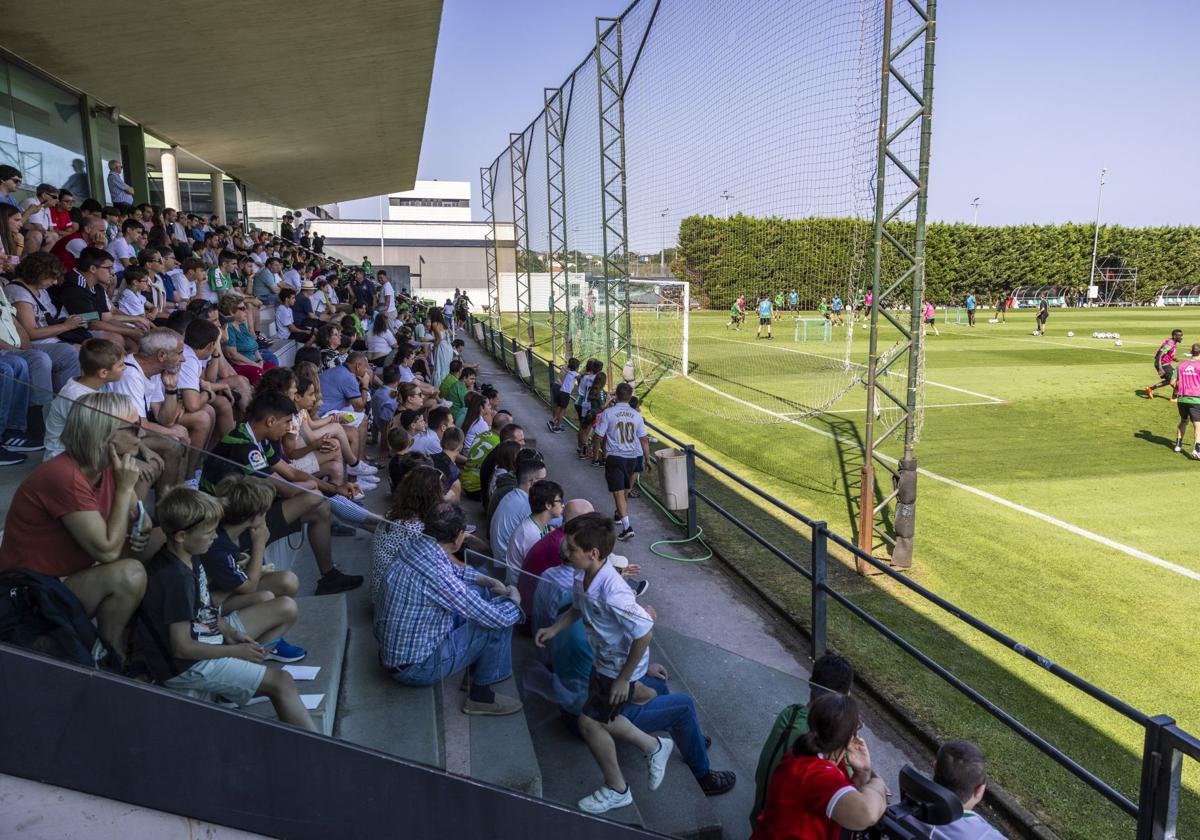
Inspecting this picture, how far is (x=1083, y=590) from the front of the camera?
769 cm

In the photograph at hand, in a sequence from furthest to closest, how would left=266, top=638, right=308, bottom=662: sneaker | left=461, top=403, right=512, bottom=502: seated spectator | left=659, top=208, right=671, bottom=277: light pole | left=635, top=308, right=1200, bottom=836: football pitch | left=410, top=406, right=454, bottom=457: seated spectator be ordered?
left=659, top=208, right=671, bottom=277: light pole
left=461, top=403, right=512, bottom=502: seated spectator
left=410, top=406, right=454, bottom=457: seated spectator
left=635, top=308, right=1200, bottom=836: football pitch
left=266, top=638, right=308, bottom=662: sneaker

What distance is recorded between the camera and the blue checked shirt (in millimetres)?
3537

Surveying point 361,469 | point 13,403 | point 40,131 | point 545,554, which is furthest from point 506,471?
point 40,131

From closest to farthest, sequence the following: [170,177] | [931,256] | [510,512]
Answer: [510,512] < [170,177] < [931,256]

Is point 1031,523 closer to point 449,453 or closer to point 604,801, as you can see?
point 449,453

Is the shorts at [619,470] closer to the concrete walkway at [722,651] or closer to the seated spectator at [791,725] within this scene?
the concrete walkway at [722,651]

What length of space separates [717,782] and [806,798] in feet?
3.74

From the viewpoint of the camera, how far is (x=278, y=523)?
3584mm

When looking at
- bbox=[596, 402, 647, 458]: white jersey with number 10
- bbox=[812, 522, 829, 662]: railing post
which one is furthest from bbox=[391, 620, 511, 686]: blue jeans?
bbox=[596, 402, 647, 458]: white jersey with number 10

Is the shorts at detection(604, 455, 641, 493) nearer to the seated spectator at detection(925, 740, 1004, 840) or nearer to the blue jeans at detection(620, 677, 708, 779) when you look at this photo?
the blue jeans at detection(620, 677, 708, 779)

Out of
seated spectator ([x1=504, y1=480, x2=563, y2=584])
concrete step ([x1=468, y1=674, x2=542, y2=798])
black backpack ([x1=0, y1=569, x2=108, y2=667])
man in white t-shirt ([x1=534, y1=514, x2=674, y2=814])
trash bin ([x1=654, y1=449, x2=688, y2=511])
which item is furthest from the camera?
trash bin ([x1=654, y1=449, x2=688, y2=511])

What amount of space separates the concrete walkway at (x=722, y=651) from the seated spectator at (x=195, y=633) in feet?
6.10

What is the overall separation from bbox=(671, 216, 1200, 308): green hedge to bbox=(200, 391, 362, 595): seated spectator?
697 centimetres

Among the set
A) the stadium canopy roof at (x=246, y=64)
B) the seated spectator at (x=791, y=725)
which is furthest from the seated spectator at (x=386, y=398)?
the seated spectator at (x=791, y=725)
